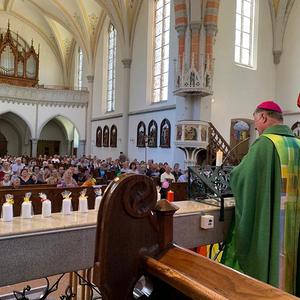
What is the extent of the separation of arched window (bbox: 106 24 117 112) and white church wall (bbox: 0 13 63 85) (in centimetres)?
648

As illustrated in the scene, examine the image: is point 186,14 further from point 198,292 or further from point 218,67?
point 198,292

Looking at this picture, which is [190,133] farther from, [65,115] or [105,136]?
[65,115]

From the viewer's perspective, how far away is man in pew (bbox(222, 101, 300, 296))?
2.71 metres

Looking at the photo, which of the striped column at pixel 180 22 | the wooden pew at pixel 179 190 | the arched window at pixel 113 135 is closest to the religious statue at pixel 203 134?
the striped column at pixel 180 22

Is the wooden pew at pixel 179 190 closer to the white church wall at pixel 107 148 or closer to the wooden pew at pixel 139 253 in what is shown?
the wooden pew at pixel 139 253

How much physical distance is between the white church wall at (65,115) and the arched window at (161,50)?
750 cm

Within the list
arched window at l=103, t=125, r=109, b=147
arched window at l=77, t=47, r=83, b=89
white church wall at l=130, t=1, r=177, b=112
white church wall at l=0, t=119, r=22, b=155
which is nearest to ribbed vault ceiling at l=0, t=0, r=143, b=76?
white church wall at l=130, t=1, r=177, b=112

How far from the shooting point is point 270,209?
273 centimetres

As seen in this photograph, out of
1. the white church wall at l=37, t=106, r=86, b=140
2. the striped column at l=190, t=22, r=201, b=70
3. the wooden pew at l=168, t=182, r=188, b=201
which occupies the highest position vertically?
the striped column at l=190, t=22, r=201, b=70

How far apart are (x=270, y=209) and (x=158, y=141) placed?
538 inches

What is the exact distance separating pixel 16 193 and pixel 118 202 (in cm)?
466

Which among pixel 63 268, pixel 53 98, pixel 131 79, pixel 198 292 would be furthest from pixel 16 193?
pixel 53 98

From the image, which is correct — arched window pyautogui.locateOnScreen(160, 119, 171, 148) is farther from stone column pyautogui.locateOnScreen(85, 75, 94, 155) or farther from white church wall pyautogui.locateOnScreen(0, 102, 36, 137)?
white church wall pyautogui.locateOnScreen(0, 102, 36, 137)

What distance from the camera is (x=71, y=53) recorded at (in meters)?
26.2
